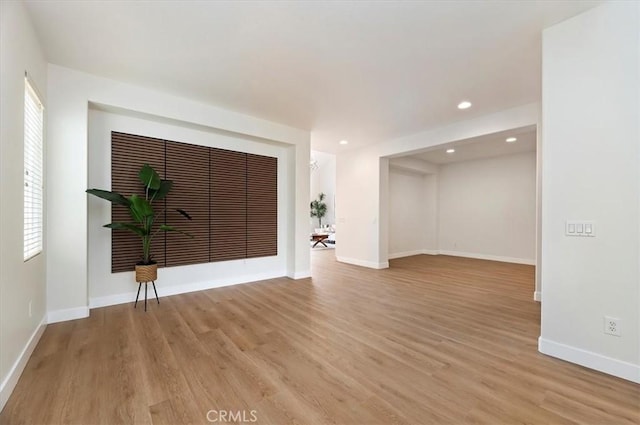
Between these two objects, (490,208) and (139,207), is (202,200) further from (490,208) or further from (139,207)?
(490,208)

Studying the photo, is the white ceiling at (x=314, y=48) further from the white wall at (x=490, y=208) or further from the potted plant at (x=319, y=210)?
the potted plant at (x=319, y=210)

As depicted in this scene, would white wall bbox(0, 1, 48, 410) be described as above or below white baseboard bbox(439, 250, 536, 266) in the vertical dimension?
above

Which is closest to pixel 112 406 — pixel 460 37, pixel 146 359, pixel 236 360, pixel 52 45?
pixel 146 359

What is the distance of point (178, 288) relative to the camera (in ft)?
13.9

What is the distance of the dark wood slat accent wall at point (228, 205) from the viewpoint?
182 inches

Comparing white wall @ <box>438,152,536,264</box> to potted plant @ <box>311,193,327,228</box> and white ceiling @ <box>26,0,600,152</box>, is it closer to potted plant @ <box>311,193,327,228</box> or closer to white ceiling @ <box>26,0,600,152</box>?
white ceiling @ <box>26,0,600,152</box>

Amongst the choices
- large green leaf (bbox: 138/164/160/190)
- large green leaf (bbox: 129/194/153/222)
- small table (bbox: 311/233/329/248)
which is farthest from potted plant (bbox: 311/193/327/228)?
large green leaf (bbox: 129/194/153/222)

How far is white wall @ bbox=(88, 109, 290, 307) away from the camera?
360 cm

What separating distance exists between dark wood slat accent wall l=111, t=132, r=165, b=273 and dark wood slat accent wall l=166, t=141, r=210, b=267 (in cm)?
33

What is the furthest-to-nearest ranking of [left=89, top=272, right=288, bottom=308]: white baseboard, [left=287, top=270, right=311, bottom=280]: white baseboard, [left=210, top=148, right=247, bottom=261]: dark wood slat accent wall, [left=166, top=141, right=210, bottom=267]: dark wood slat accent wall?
[left=287, top=270, right=311, bottom=280]: white baseboard
[left=210, top=148, right=247, bottom=261]: dark wood slat accent wall
[left=166, top=141, right=210, bottom=267]: dark wood slat accent wall
[left=89, top=272, right=288, bottom=308]: white baseboard

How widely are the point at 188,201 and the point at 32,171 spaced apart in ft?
6.08

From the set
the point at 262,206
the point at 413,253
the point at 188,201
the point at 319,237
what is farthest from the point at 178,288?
the point at 319,237

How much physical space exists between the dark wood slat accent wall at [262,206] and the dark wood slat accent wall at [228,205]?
0.36ft

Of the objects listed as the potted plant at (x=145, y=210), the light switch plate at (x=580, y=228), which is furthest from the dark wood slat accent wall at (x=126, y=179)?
the light switch plate at (x=580, y=228)
